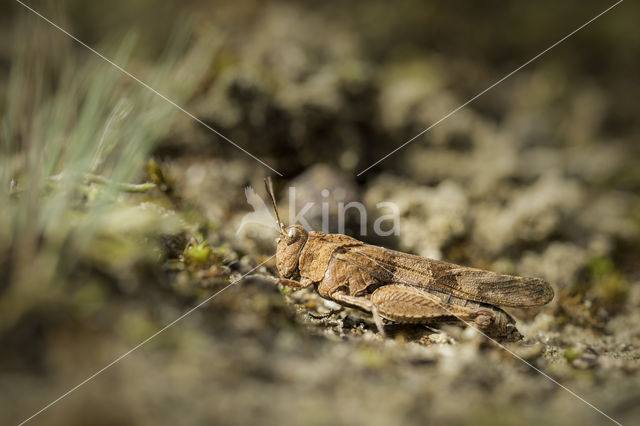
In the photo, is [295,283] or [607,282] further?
[607,282]

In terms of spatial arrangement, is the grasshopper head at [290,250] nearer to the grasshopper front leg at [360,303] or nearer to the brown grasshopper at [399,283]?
the brown grasshopper at [399,283]

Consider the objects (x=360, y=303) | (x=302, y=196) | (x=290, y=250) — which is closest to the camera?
(x=360, y=303)

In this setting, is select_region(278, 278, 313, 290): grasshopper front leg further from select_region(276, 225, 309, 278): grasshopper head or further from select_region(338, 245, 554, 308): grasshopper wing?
select_region(338, 245, 554, 308): grasshopper wing

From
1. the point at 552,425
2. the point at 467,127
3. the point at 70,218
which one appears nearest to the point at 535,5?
the point at 467,127

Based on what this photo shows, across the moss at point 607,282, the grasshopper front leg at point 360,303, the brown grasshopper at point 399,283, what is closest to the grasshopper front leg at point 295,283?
the brown grasshopper at point 399,283

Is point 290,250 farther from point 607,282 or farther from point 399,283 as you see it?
point 607,282

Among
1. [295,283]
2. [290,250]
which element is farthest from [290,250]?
[295,283]

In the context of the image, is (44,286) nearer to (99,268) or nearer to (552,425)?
(99,268)
